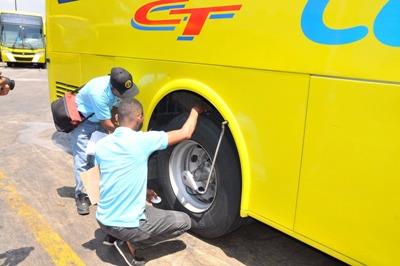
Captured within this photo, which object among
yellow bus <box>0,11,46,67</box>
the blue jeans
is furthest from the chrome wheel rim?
yellow bus <box>0,11,46,67</box>

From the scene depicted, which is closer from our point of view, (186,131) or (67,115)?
(186,131)

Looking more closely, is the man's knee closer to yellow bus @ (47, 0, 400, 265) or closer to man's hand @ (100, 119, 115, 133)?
yellow bus @ (47, 0, 400, 265)

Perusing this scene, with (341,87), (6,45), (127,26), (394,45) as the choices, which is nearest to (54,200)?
(127,26)

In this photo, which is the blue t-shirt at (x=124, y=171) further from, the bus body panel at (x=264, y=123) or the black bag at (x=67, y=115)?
the black bag at (x=67, y=115)

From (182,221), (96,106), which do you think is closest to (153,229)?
(182,221)

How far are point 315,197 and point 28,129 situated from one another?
21.0 ft

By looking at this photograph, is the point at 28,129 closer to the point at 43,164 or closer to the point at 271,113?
the point at 43,164

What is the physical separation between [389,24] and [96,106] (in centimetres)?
266

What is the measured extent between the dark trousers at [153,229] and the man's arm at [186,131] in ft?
1.87

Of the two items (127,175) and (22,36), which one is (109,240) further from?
(22,36)

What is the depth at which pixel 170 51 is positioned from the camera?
11.9 ft

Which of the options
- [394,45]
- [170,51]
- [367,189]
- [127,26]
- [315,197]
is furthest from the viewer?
[127,26]

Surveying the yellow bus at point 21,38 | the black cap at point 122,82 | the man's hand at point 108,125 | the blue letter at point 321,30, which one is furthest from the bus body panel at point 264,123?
the yellow bus at point 21,38

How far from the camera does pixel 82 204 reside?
4.30 meters
